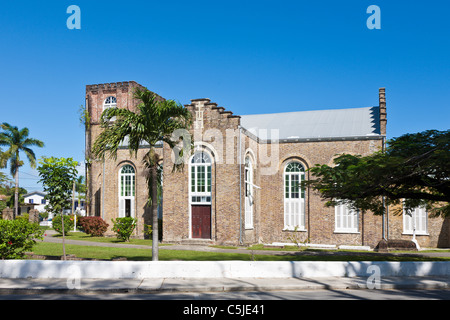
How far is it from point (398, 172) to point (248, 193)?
1415cm

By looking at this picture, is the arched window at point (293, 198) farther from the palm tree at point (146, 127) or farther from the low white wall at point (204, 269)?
the low white wall at point (204, 269)

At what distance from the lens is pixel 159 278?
43.5 feet

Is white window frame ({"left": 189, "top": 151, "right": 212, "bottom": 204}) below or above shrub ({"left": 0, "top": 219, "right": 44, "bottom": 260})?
above

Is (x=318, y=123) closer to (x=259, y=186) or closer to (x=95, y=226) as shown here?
(x=259, y=186)

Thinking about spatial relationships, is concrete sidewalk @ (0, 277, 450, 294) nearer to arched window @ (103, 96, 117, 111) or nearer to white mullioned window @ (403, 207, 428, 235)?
white mullioned window @ (403, 207, 428, 235)

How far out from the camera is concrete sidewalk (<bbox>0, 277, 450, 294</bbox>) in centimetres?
1178

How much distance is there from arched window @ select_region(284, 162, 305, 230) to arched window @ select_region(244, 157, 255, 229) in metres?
2.82

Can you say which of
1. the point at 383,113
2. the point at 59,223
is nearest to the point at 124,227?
the point at 59,223

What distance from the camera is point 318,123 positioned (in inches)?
1294

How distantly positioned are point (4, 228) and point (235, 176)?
14.2 m

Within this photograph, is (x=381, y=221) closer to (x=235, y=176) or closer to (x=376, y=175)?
(x=235, y=176)

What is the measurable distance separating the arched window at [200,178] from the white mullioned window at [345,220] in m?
9.07

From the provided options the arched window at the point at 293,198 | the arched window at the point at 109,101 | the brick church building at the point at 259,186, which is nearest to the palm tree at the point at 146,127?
the brick church building at the point at 259,186

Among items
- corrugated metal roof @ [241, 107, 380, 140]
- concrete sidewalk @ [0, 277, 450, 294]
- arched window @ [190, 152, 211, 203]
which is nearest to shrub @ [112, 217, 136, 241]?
arched window @ [190, 152, 211, 203]
